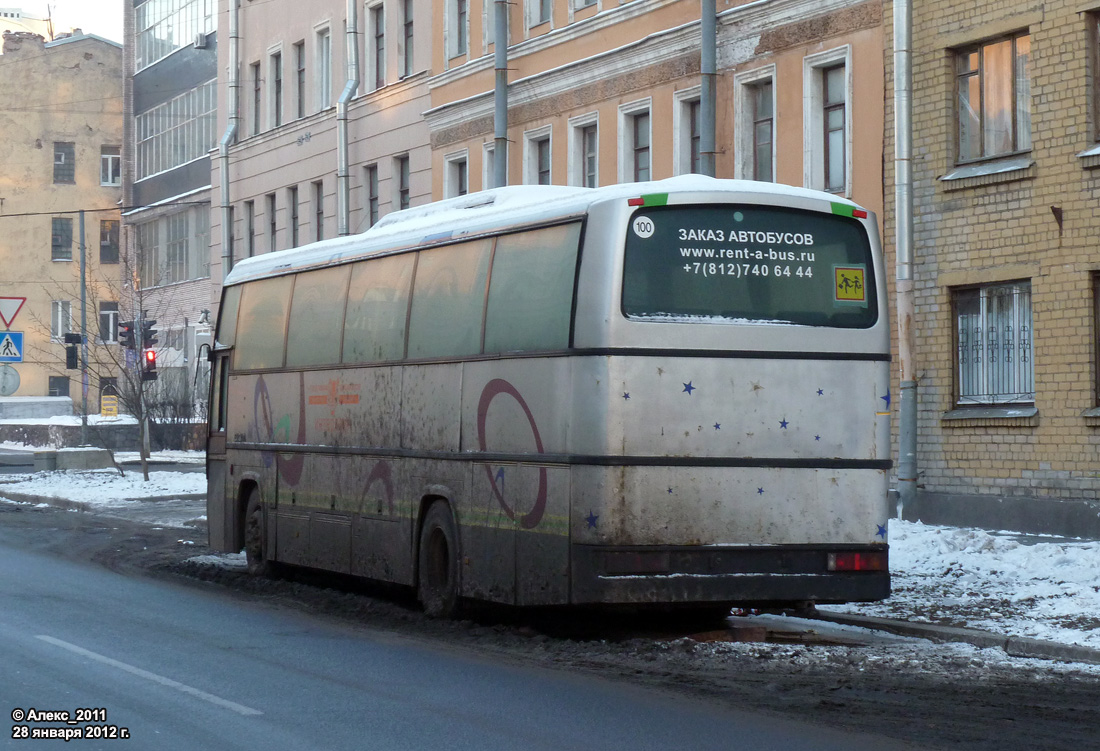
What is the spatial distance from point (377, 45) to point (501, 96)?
30.7 ft

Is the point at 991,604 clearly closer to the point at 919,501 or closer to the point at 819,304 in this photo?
the point at 819,304

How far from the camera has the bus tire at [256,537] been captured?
17.2m

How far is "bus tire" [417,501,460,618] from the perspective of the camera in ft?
44.0

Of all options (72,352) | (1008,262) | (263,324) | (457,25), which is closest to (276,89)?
(72,352)

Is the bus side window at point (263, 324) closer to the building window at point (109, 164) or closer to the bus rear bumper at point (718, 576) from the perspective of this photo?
the bus rear bumper at point (718, 576)

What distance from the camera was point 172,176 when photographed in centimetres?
5947

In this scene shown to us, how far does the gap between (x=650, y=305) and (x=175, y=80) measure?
50209mm

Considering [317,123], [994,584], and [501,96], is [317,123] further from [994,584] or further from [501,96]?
[994,584]

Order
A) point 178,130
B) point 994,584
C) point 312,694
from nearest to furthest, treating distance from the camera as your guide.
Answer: point 312,694 < point 994,584 < point 178,130

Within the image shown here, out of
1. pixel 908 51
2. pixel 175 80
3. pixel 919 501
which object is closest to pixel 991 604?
pixel 919 501

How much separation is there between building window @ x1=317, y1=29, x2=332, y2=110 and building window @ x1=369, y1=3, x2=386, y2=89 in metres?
2.31

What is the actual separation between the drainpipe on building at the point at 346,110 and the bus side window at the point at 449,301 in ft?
85.4

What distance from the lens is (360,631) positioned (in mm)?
12883

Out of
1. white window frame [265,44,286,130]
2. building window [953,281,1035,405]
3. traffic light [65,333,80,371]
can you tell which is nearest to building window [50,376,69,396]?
traffic light [65,333,80,371]
